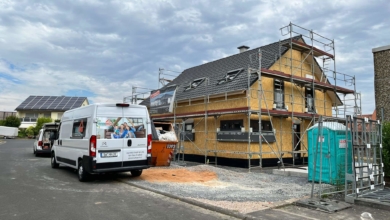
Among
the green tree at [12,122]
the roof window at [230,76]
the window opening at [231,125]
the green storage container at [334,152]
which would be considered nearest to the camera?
the green storage container at [334,152]

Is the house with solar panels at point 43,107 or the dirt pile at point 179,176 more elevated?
the house with solar panels at point 43,107

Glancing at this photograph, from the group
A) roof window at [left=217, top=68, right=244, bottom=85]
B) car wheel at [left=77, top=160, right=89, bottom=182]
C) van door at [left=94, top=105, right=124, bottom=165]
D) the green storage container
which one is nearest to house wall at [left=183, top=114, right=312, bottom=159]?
roof window at [left=217, top=68, right=244, bottom=85]

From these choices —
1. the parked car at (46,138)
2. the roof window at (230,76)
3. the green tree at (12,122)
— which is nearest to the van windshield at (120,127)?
the roof window at (230,76)

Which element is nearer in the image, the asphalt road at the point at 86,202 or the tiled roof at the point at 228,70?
the asphalt road at the point at 86,202

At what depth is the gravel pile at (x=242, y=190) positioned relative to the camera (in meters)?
7.04

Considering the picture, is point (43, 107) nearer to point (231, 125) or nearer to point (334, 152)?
point (231, 125)

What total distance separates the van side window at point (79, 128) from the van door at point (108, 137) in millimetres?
797

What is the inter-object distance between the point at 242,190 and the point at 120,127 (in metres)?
4.42

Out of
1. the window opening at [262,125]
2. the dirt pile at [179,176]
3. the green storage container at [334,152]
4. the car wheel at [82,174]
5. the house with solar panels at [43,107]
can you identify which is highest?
the house with solar panels at [43,107]

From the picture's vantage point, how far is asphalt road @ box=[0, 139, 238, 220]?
6.00 m

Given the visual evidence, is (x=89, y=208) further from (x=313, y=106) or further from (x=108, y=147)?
(x=313, y=106)

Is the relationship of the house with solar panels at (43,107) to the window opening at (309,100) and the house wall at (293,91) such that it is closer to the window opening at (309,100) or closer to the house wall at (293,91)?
the house wall at (293,91)

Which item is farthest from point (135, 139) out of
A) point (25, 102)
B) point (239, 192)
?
point (25, 102)

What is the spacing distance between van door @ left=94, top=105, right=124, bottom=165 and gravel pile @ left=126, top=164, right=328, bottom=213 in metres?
1.08
